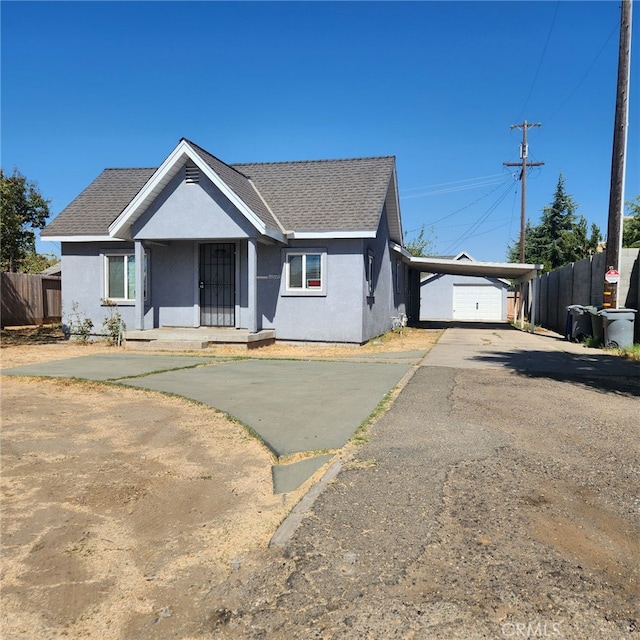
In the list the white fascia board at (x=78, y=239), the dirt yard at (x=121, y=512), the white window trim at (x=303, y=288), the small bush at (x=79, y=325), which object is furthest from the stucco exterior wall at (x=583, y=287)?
the small bush at (x=79, y=325)

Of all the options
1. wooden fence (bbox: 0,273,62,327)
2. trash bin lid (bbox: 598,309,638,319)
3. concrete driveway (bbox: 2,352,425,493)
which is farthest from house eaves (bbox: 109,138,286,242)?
wooden fence (bbox: 0,273,62,327)

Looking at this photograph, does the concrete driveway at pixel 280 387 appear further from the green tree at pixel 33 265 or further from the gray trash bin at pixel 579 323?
the green tree at pixel 33 265

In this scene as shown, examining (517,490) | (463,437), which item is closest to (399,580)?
(517,490)

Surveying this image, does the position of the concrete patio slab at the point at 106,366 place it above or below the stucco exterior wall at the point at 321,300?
below

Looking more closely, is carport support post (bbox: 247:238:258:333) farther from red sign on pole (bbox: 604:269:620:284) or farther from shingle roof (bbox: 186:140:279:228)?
red sign on pole (bbox: 604:269:620:284)

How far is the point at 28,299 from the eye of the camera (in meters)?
23.0

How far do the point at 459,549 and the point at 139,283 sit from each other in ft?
43.6

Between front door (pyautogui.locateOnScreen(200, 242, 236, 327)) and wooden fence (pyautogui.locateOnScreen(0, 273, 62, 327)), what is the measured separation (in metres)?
10.6

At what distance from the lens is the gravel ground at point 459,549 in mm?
2605

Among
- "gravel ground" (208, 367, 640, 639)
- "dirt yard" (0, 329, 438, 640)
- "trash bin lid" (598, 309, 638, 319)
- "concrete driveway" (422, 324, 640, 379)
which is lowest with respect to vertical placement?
"dirt yard" (0, 329, 438, 640)

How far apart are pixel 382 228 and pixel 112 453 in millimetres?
14614

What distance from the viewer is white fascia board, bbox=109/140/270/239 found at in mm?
13898

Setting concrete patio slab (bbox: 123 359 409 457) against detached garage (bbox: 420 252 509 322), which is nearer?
concrete patio slab (bbox: 123 359 409 457)

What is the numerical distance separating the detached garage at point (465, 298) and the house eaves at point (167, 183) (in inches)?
1198
